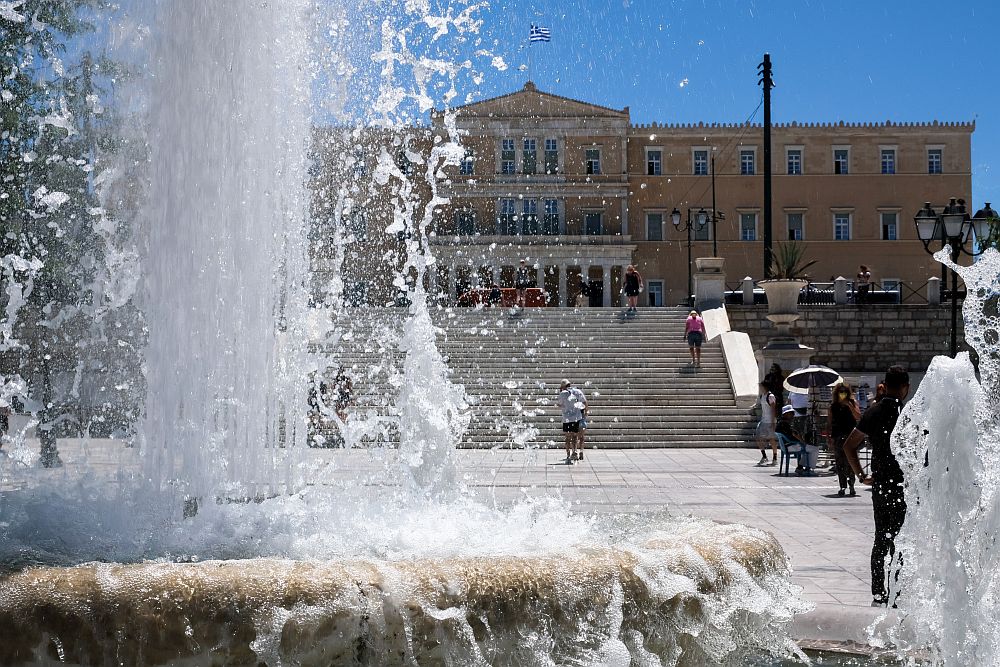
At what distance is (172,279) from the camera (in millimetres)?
6402

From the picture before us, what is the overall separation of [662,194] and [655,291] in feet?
16.9

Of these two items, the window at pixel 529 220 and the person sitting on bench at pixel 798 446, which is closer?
the person sitting on bench at pixel 798 446

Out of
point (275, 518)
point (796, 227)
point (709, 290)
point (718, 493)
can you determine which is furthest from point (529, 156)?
point (275, 518)

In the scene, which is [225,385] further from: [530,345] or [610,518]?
[530,345]

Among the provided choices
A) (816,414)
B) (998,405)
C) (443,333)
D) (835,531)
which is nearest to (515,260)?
(443,333)

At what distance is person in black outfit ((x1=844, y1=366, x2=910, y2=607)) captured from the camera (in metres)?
5.69

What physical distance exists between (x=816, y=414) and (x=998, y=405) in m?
11.8

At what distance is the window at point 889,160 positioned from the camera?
179ft

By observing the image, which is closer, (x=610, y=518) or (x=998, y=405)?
(x=998, y=405)

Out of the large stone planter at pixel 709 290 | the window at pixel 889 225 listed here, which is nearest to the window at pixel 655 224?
the window at pixel 889 225

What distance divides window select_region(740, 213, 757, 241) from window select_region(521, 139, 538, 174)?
11462 mm

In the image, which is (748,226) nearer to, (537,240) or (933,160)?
(933,160)

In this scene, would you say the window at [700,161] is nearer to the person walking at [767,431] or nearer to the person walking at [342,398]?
the person walking at [342,398]

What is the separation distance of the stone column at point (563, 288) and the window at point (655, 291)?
4.54 meters
